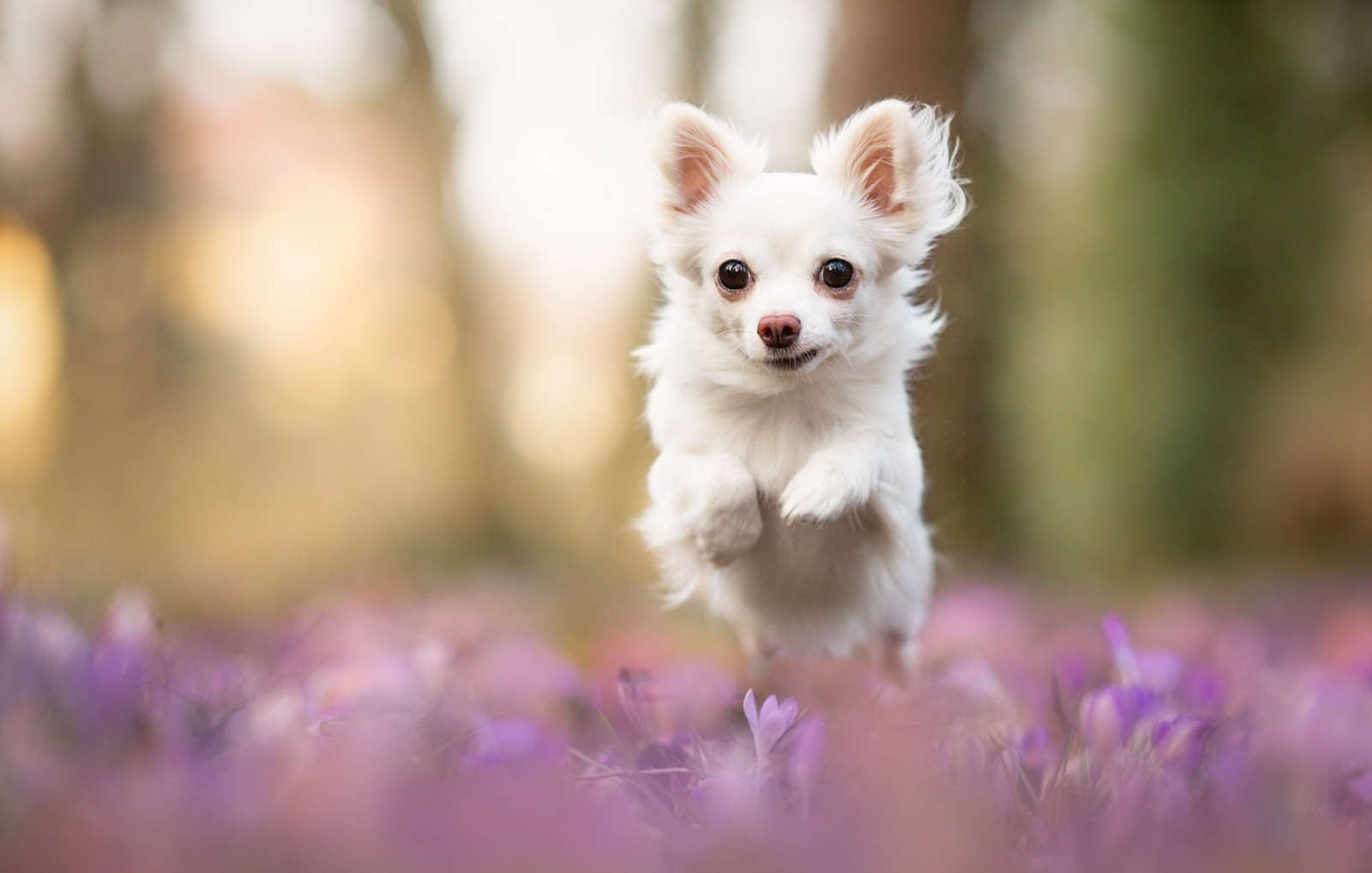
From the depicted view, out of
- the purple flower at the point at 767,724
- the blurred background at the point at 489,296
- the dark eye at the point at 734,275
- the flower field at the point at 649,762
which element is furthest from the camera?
the blurred background at the point at 489,296

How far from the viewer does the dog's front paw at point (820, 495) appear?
1484 millimetres

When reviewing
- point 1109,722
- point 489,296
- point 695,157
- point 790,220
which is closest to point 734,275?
point 790,220

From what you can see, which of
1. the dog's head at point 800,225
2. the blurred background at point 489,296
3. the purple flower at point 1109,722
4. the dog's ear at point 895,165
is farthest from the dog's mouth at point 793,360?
the blurred background at point 489,296

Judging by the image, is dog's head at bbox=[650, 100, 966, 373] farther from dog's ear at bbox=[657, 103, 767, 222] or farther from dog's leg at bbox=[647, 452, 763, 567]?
dog's leg at bbox=[647, 452, 763, 567]

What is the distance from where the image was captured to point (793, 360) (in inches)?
60.4

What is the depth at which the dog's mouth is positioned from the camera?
1516mm

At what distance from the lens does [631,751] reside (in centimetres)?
149

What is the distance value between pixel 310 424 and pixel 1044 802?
9331mm

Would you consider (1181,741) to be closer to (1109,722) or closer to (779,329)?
(1109,722)

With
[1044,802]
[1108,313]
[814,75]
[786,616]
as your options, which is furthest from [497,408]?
[1044,802]

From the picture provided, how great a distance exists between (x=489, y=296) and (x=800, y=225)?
6.88 m

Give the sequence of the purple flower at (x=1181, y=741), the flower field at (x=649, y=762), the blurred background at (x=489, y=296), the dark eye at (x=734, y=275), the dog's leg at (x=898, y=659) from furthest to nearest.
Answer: the blurred background at (x=489, y=296) → the dog's leg at (x=898, y=659) → the dark eye at (x=734, y=275) → the purple flower at (x=1181, y=741) → the flower field at (x=649, y=762)

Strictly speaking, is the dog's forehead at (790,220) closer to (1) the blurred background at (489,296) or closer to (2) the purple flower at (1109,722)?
(2) the purple flower at (1109,722)

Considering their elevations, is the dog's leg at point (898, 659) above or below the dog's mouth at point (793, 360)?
below
